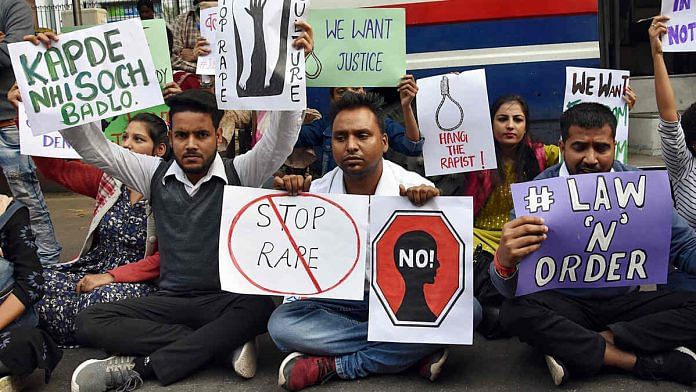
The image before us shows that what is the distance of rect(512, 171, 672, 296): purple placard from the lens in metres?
3.02

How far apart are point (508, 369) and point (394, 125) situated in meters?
1.75

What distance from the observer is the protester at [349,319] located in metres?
3.23

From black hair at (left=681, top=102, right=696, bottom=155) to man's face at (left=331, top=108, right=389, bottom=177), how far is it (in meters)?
1.53

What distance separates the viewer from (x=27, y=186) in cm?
478

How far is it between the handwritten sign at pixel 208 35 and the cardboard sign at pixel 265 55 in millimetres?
1371

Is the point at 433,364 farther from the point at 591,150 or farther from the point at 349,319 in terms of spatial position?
the point at 591,150

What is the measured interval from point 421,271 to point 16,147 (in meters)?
2.84

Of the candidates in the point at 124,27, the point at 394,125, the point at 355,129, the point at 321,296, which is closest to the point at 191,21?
the point at 394,125

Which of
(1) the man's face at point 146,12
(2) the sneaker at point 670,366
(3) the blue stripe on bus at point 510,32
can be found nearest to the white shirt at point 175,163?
(2) the sneaker at point 670,366

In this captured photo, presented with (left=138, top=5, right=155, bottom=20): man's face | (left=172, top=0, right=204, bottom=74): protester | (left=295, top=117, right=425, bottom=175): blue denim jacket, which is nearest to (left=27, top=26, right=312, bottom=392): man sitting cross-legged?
(left=295, top=117, right=425, bottom=175): blue denim jacket

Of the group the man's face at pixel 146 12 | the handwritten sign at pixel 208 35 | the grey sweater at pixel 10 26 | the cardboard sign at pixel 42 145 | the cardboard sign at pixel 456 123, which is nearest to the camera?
the cardboard sign at pixel 456 123

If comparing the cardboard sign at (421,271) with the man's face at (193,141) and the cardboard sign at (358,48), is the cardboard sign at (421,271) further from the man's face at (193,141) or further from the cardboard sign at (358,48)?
the cardboard sign at (358,48)

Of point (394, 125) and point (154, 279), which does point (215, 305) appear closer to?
point (154, 279)

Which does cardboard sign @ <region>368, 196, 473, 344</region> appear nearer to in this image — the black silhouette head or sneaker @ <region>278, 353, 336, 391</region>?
the black silhouette head
